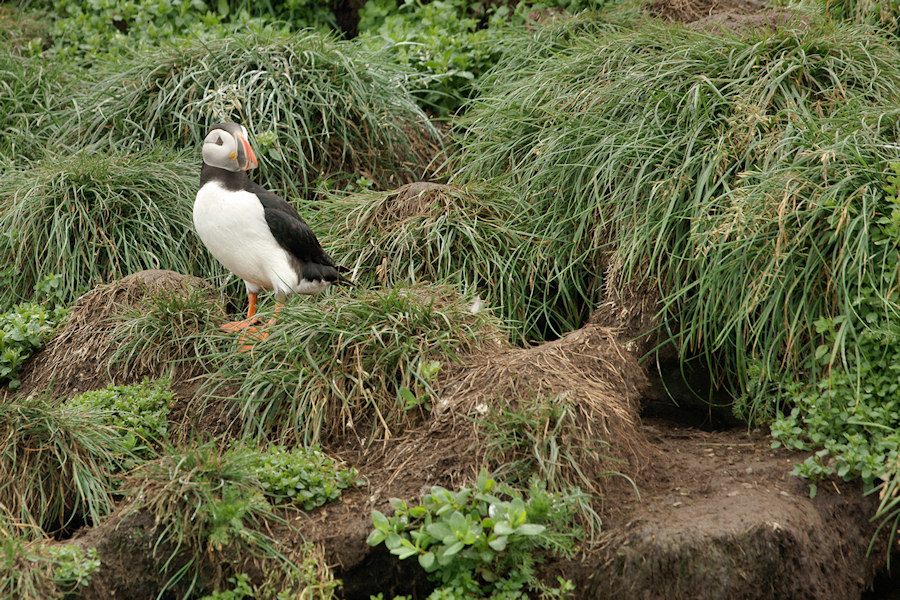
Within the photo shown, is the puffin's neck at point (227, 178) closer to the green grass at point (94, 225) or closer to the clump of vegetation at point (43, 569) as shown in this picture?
the green grass at point (94, 225)

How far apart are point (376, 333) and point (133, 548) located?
1.14m

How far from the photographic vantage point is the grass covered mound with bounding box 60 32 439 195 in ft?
18.3

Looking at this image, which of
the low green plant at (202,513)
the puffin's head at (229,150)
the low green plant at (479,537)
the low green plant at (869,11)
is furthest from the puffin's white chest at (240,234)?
the low green plant at (869,11)

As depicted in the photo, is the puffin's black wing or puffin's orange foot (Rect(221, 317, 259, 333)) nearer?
puffin's orange foot (Rect(221, 317, 259, 333))

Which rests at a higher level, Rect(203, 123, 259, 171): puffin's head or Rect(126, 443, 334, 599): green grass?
Rect(203, 123, 259, 171): puffin's head

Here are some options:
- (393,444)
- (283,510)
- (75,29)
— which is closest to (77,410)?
(283,510)

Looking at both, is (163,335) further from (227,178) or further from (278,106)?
(278,106)

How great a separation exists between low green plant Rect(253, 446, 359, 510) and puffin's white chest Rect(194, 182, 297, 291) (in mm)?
1097

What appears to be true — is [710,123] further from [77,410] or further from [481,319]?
[77,410]

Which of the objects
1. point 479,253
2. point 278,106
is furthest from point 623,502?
point 278,106

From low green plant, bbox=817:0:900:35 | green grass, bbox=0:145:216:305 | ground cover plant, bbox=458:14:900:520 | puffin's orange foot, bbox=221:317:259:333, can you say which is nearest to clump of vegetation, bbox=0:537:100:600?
puffin's orange foot, bbox=221:317:259:333

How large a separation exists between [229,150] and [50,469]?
1540 millimetres

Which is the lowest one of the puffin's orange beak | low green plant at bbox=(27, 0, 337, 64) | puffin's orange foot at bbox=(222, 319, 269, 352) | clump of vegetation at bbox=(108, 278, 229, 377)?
clump of vegetation at bbox=(108, 278, 229, 377)

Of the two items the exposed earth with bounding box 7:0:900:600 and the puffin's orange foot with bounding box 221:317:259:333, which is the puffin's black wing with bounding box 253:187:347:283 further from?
the exposed earth with bounding box 7:0:900:600
